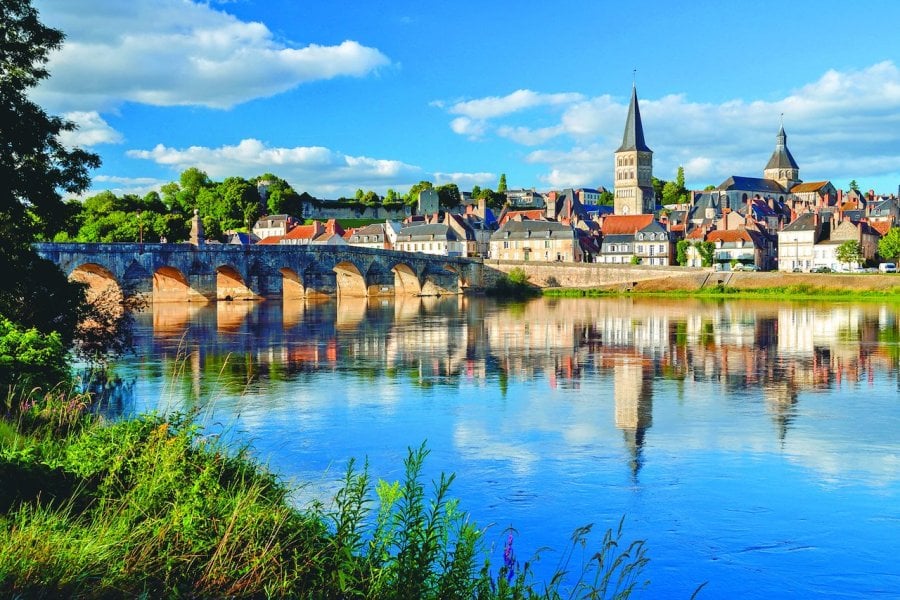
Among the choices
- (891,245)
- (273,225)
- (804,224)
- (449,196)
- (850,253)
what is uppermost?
(449,196)

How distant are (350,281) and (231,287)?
10268mm

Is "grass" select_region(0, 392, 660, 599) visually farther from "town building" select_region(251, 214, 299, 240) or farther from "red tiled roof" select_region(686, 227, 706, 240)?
"town building" select_region(251, 214, 299, 240)

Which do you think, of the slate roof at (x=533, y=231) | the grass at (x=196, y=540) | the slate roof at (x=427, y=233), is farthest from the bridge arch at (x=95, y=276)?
the slate roof at (x=533, y=231)

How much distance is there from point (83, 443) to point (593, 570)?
17.1 ft

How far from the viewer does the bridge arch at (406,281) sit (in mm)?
71188

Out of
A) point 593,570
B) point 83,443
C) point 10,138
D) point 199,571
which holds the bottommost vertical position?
point 593,570

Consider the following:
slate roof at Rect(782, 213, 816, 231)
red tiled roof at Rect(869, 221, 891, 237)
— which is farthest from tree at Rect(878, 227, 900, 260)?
slate roof at Rect(782, 213, 816, 231)

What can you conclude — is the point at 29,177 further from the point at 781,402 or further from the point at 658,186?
the point at 658,186

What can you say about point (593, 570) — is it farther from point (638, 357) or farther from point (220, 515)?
point (638, 357)

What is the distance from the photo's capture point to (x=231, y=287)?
199 ft

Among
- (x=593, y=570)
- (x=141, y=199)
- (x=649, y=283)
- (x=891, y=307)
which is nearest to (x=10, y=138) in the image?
(x=593, y=570)

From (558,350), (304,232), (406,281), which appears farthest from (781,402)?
(304,232)

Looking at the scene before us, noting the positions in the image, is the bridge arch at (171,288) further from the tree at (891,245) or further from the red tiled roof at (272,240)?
the tree at (891,245)

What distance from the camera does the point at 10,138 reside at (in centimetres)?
1748
